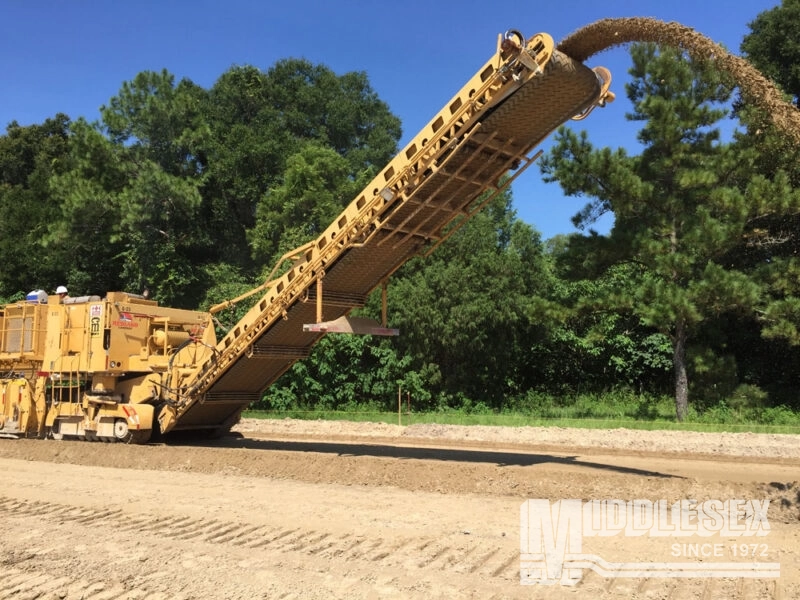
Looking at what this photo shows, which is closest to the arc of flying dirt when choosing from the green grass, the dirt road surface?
the dirt road surface

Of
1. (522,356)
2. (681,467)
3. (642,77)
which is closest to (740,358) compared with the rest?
(522,356)

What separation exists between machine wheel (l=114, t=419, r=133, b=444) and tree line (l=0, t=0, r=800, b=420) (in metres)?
5.40

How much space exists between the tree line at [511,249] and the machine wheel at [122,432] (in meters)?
5.40

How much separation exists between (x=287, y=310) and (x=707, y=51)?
6994 millimetres

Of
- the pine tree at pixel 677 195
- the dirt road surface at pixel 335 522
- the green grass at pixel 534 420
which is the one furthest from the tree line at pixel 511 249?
the dirt road surface at pixel 335 522

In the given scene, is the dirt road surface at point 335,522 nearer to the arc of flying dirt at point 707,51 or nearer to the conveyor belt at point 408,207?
the conveyor belt at point 408,207

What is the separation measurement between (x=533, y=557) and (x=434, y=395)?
1858cm

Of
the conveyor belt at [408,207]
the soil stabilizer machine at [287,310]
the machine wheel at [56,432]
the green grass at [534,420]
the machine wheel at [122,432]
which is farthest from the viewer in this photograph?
the green grass at [534,420]

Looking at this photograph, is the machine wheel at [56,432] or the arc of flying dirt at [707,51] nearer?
the arc of flying dirt at [707,51]

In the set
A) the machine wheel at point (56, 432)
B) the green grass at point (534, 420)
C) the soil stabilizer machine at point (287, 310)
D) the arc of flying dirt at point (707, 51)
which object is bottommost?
the green grass at point (534, 420)

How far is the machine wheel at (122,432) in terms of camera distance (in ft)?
41.7

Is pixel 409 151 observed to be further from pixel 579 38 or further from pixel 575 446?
pixel 575 446

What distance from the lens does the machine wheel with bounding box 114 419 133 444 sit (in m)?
12.7

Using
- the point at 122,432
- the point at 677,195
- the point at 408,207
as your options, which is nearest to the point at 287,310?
the point at 408,207
